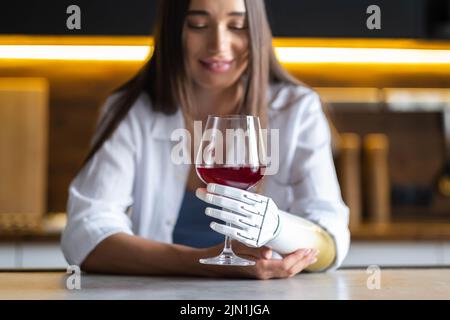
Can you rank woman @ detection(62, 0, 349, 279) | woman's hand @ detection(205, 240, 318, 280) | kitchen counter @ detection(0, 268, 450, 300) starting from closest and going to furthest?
kitchen counter @ detection(0, 268, 450, 300)
woman's hand @ detection(205, 240, 318, 280)
woman @ detection(62, 0, 349, 279)

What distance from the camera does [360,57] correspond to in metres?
3.41

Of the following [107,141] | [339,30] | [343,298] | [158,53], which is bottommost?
[343,298]

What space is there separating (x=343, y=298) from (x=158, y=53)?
0.95 meters

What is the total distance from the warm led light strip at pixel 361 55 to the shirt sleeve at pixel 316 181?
142cm

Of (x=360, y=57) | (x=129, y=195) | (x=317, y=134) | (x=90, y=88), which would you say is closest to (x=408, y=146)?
(x=360, y=57)

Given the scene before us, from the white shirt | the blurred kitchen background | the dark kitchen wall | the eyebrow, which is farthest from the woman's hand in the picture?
the dark kitchen wall

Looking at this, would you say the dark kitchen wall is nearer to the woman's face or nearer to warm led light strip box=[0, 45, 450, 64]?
warm led light strip box=[0, 45, 450, 64]

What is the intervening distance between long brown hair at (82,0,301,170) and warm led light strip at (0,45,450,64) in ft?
4.47

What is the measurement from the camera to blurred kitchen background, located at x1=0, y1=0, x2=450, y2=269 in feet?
9.96

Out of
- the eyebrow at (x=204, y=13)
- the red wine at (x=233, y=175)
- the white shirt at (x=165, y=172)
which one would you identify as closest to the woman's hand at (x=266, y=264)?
the red wine at (x=233, y=175)

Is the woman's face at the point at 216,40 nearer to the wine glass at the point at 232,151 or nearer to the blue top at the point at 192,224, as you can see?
the blue top at the point at 192,224

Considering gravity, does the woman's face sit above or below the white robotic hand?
above

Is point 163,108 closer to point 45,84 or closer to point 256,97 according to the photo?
point 256,97

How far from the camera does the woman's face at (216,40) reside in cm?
170
